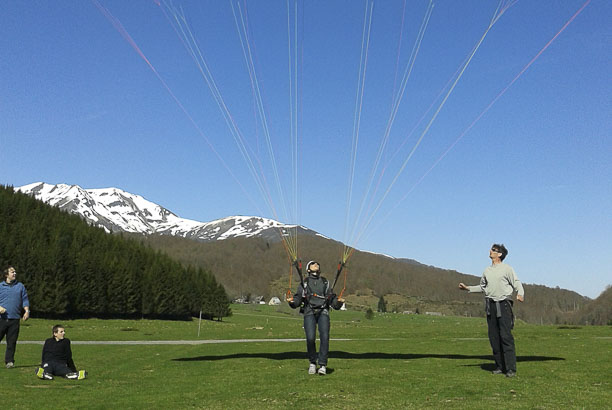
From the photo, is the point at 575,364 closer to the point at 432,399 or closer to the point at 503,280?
the point at 503,280

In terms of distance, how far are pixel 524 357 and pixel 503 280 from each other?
18.8 ft

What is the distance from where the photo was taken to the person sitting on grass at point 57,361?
14.2 metres

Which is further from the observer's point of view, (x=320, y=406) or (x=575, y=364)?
(x=575, y=364)

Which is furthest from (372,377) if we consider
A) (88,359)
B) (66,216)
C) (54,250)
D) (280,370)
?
(66,216)

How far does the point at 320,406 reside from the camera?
30.9 ft

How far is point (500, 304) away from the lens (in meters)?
13.7

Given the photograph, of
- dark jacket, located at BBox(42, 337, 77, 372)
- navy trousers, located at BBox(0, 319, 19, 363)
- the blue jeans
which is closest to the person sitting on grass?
dark jacket, located at BBox(42, 337, 77, 372)

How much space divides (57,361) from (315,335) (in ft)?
22.8

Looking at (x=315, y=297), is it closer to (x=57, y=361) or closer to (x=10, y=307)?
(x=57, y=361)

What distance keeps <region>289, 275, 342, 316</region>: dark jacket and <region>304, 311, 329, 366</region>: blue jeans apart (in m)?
0.15

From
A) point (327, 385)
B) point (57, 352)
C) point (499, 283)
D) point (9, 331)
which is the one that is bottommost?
point (327, 385)

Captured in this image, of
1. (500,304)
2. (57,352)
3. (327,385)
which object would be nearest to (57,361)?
(57,352)

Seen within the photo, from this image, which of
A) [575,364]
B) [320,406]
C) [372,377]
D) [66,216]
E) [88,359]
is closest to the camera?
[320,406]

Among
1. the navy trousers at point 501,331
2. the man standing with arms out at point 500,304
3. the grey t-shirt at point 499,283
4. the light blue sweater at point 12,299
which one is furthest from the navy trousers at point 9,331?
the navy trousers at point 501,331
